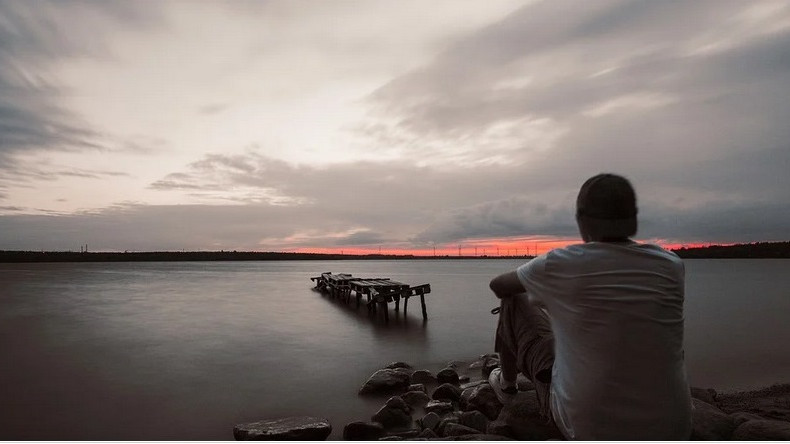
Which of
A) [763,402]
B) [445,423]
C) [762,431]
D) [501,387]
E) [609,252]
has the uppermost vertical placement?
[609,252]

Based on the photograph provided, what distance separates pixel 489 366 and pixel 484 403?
12.0ft

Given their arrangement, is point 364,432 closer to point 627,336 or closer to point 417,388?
point 417,388

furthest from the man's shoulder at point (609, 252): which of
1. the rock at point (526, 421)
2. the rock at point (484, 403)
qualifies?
the rock at point (484, 403)

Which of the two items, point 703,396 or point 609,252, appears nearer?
point 609,252

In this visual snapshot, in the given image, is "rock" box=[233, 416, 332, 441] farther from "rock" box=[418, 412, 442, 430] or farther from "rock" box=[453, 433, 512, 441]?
"rock" box=[453, 433, 512, 441]

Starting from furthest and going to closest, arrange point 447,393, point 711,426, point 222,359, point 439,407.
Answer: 1. point 222,359
2. point 447,393
3. point 439,407
4. point 711,426

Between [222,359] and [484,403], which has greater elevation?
[484,403]

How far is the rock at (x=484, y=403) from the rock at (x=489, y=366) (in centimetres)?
272

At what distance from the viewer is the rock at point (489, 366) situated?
9173 mm

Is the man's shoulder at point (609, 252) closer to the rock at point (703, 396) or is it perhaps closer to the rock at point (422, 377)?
the rock at point (703, 396)

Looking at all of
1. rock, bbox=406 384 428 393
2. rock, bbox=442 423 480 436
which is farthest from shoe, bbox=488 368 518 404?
rock, bbox=406 384 428 393

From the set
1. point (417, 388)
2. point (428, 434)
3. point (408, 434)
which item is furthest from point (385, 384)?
point (428, 434)

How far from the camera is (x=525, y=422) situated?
4.89m

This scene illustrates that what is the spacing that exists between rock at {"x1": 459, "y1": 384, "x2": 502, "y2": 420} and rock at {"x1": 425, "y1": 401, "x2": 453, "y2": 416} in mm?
180
